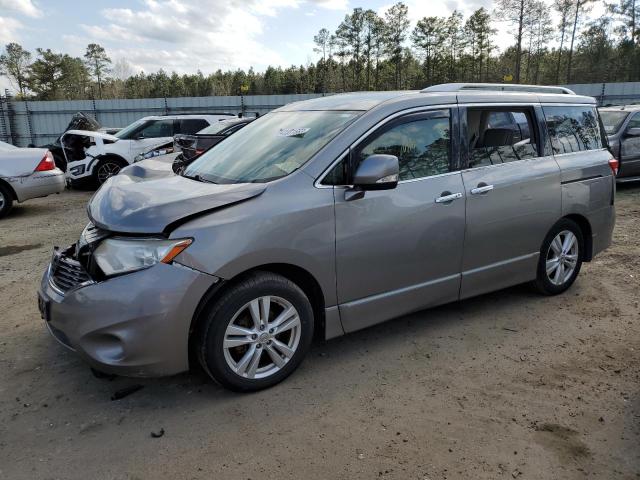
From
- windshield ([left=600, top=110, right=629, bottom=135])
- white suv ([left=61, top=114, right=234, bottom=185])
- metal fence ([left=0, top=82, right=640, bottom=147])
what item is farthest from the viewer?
metal fence ([left=0, top=82, right=640, bottom=147])

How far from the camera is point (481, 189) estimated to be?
3.87m

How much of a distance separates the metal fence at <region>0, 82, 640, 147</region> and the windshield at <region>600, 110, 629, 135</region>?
13.1 m

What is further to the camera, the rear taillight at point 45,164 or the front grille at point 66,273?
the rear taillight at point 45,164

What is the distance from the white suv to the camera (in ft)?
38.9

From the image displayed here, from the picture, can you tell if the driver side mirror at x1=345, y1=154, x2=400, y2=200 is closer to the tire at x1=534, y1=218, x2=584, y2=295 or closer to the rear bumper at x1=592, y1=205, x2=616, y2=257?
the tire at x1=534, y1=218, x2=584, y2=295

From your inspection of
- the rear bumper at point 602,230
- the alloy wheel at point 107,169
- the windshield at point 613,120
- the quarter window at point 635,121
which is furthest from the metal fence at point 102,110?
the rear bumper at point 602,230

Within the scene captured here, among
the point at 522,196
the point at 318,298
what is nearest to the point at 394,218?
the point at 318,298

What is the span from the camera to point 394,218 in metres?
3.43

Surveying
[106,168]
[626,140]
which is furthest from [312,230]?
[106,168]

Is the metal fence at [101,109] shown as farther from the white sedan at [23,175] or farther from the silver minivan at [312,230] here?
the silver minivan at [312,230]

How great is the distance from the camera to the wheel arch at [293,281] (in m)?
2.88

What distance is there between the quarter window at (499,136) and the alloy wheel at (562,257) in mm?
862

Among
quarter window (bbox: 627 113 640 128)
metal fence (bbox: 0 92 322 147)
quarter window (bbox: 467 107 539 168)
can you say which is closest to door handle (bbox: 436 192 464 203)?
quarter window (bbox: 467 107 539 168)

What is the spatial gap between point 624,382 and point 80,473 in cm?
329
